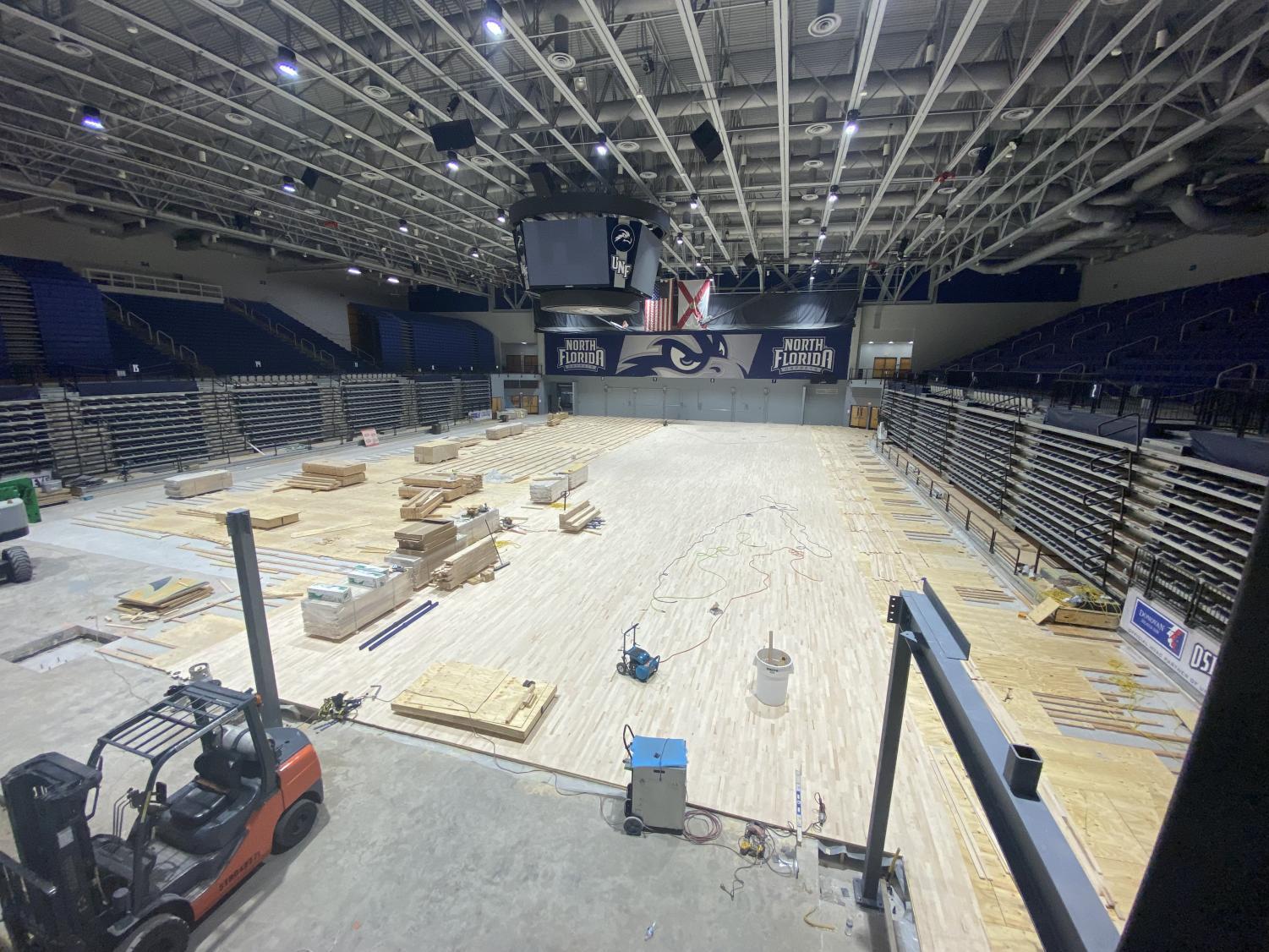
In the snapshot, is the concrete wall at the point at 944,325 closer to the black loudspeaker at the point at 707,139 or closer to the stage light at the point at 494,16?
the black loudspeaker at the point at 707,139

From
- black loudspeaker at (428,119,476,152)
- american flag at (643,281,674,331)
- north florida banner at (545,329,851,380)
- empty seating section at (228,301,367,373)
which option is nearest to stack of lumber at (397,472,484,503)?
black loudspeaker at (428,119,476,152)

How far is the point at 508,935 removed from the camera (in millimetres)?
3670

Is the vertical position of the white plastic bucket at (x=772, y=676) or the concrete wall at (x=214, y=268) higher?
the concrete wall at (x=214, y=268)

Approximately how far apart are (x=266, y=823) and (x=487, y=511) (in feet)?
23.4

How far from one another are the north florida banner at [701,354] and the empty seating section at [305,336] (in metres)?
11.6

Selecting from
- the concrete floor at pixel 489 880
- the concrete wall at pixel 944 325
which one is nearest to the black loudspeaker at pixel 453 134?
the concrete floor at pixel 489 880

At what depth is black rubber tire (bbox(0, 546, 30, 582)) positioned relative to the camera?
833cm

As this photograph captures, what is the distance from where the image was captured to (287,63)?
313 inches

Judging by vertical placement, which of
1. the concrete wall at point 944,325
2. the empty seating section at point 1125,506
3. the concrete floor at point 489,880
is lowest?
the concrete floor at point 489,880

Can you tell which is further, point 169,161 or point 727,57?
Result: point 169,161

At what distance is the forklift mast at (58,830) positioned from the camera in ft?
10.3

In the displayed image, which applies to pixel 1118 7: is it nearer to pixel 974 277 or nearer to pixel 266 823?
pixel 266 823

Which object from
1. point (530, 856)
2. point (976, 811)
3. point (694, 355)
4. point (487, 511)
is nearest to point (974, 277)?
point (694, 355)

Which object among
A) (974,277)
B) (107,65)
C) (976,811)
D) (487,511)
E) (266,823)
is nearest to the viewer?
(266,823)
